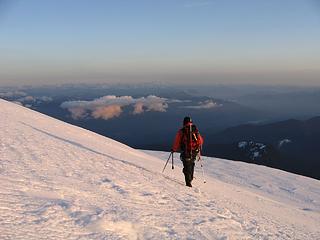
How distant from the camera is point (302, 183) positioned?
22.7 meters

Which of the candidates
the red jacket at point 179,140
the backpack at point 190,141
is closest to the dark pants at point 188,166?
the backpack at point 190,141

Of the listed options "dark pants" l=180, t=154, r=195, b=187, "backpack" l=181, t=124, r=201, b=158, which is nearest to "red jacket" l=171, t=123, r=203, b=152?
"backpack" l=181, t=124, r=201, b=158

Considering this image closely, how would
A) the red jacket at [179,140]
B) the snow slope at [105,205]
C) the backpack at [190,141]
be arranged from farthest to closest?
the red jacket at [179,140], the backpack at [190,141], the snow slope at [105,205]

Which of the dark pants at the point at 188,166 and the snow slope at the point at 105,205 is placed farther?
the dark pants at the point at 188,166

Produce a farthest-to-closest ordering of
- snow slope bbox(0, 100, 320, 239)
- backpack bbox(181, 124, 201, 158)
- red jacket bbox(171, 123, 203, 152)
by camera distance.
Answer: red jacket bbox(171, 123, 203, 152), backpack bbox(181, 124, 201, 158), snow slope bbox(0, 100, 320, 239)

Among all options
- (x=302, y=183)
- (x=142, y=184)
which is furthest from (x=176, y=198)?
(x=302, y=183)

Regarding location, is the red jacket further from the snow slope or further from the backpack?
the snow slope

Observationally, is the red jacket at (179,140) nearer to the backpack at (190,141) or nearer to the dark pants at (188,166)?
the backpack at (190,141)

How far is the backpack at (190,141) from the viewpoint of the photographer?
1230cm

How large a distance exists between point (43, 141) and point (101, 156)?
2.65 meters

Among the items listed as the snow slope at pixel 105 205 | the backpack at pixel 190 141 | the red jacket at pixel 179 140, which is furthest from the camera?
the red jacket at pixel 179 140

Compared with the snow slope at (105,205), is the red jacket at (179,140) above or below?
above

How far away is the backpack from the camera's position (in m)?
12.3

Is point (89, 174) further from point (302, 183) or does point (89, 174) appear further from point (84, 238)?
point (302, 183)
